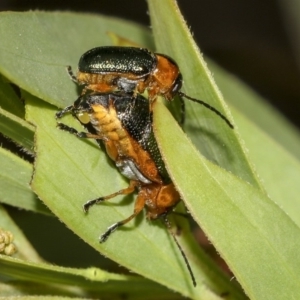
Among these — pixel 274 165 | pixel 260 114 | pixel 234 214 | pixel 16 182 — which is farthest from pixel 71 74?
pixel 260 114

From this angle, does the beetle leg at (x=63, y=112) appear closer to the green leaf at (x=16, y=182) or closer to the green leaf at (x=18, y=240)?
the green leaf at (x=16, y=182)

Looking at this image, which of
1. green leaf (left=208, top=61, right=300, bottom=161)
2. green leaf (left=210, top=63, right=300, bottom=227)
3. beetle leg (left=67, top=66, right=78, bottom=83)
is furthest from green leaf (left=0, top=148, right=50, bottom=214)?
green leaf (left=208, top=61, right=300, bottom=161)

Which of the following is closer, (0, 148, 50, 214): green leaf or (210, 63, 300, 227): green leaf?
(0, 148, 50, 214): green leaf

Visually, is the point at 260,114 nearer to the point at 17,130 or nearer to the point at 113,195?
the point at 113,195

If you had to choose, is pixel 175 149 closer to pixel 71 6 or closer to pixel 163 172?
pixel 163 172

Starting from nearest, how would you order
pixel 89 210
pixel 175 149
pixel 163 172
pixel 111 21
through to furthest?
pixel 175 149 < pixel 89 210 < pixel 163 172 < pixel 111 21

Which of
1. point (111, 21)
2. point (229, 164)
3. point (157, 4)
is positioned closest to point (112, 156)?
point (229, 164)

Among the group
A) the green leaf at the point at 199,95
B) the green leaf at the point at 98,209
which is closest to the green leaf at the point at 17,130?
the green leaf at the point at 98,209

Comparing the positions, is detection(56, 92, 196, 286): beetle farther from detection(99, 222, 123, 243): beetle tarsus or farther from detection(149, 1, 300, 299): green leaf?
detection(149, 1, 300, 299): green leaf
